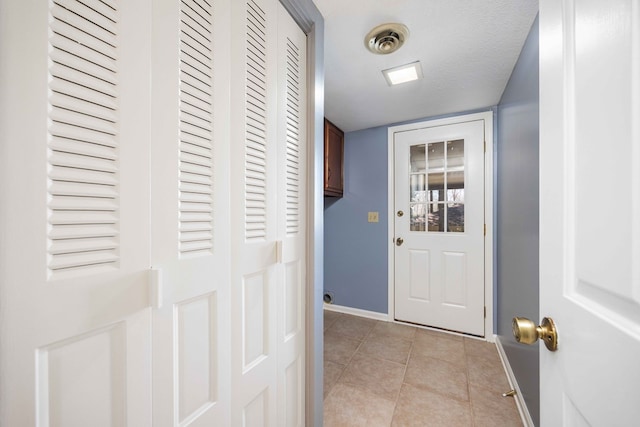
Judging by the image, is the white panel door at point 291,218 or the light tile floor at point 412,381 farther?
the light tile floor at point 412,381

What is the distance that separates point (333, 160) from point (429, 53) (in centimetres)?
142

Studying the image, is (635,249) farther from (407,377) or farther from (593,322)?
(407,377)

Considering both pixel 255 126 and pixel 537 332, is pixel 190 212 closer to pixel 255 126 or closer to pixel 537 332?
pixel 255 126

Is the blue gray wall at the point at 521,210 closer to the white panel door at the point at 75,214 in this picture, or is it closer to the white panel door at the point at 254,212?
the white panel door at the point at 254,212

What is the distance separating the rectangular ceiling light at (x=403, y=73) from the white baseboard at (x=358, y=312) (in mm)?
2382

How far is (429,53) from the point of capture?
5.05ft

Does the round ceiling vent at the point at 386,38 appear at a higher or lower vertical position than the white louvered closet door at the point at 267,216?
higher

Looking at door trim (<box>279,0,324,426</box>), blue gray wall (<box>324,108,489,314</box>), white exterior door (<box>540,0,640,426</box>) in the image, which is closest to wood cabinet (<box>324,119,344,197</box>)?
blue gray wall (<box>324,108,489,314</box>)

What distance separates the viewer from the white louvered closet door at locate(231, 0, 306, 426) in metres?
0.84

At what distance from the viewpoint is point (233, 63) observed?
81cm

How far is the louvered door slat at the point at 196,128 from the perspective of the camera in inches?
26.2

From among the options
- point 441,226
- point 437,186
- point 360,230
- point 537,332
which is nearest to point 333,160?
point 360,230

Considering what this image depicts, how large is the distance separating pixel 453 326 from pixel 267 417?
221cm

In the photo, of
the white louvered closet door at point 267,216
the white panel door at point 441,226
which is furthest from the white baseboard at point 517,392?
the white louvered closet door at point 267,216
